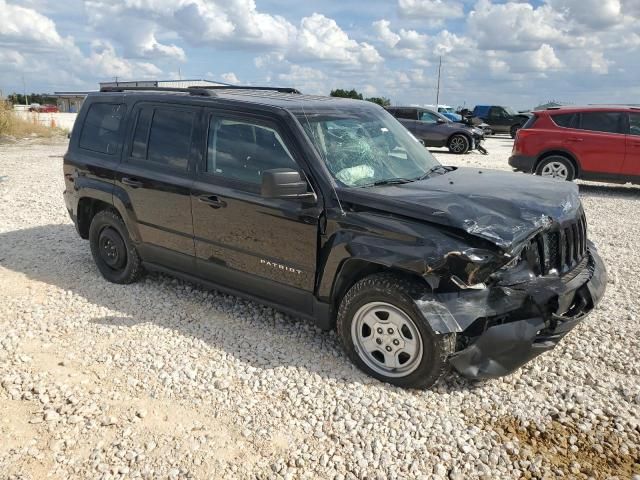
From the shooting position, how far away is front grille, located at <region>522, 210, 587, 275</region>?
345 centimetres

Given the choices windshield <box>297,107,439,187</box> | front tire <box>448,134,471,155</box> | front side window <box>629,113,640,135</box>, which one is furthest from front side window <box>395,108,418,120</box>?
windshield <box>297,107,439,187</box>

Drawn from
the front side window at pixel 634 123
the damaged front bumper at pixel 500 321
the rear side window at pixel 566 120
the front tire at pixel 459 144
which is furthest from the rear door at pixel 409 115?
the damaged front bumper at pixel 500 321

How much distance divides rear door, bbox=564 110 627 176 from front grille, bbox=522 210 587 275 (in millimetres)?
7588

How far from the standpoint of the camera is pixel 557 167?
1095 cm

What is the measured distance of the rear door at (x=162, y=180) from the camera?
4.54 metres

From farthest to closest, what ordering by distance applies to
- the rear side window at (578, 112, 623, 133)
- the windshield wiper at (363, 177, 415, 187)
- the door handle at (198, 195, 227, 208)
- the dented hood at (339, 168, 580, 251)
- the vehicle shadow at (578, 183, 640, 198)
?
1. the vehicle shadow at (578, 183, 640, 198)
2. the rear side window at (578, 112, 623, 133)
3. the door handle at (198, 195, 227, 208)
4. the windshield wiper at (363, 177, 415, 187)
5. the dented hood at (339, 168, 580, 251)

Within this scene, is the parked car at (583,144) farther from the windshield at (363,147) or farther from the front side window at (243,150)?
the front side window at (243,150)

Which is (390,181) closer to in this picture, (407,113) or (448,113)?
(407,113)

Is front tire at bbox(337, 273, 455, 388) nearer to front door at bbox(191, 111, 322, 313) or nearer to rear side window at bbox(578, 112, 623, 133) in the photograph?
front door at bbox(191, 111, 322, 313)

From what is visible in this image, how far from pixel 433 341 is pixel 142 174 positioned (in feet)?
10.1

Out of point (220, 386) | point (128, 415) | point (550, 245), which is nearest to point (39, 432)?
point (128, 415)

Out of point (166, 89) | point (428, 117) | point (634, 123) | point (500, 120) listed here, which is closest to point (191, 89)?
point (166, 89)

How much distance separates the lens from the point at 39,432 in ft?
Answer: 10.2

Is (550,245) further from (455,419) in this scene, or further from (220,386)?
(220,386)
